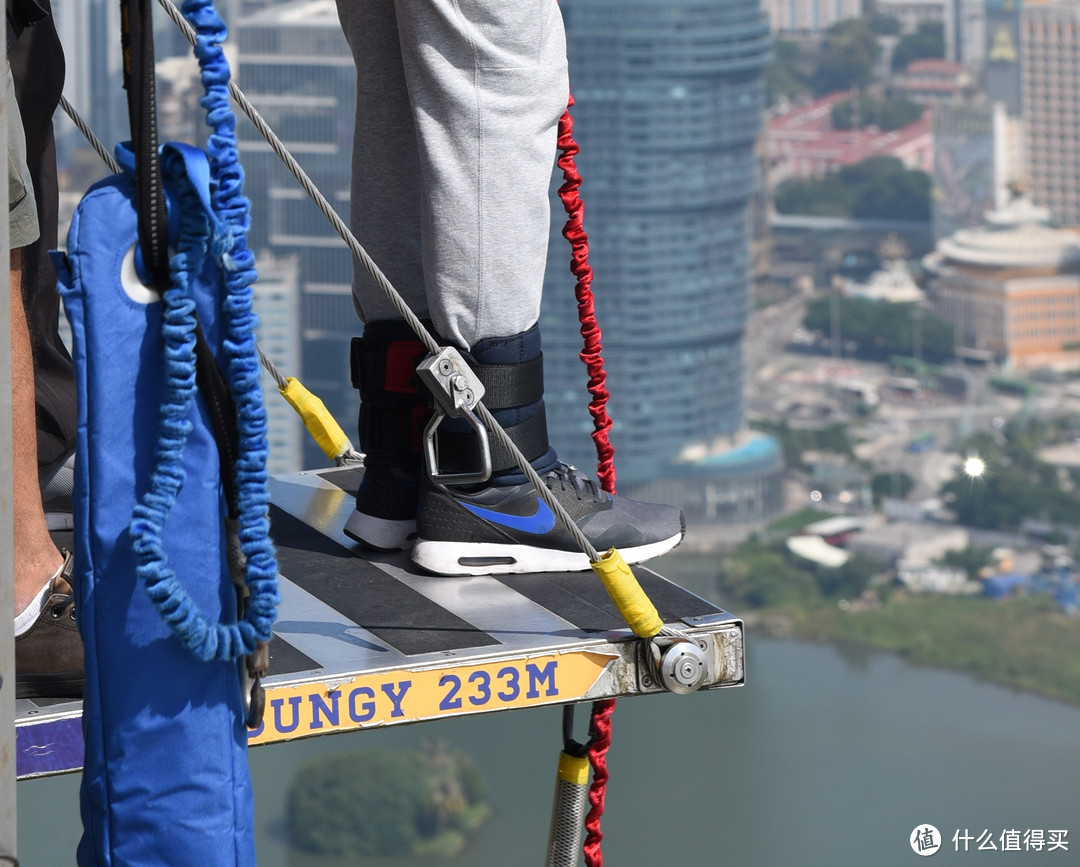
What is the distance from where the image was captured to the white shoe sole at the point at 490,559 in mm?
1266

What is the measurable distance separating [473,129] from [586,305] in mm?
286

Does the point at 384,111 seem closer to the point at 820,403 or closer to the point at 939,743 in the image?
the point at 939,743

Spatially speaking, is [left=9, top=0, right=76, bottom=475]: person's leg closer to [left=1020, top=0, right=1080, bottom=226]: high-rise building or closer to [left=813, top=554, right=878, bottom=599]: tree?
[left=813, top=554, right=878, bottom=599]: tree

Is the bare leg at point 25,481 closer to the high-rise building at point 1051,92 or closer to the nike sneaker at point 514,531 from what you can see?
the nike sneaker at point 514,531

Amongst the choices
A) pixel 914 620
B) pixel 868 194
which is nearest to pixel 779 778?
pixel 914 620

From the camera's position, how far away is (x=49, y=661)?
100 cm

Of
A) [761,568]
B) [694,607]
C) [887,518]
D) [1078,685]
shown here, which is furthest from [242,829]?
[887,518]

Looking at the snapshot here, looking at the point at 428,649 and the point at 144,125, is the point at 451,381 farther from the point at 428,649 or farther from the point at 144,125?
the point at 144,125

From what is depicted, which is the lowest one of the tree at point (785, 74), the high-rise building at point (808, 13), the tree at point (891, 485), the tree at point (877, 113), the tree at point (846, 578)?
the tree at point (846, 578)

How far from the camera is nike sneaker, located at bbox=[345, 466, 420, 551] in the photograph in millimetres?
1332

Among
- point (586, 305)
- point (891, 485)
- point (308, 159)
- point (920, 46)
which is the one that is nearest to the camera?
point (586, 305)

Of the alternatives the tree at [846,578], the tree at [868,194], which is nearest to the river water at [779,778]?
the tree at [846,578]

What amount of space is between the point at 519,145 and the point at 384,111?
0.16m

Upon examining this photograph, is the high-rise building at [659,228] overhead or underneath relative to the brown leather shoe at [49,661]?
underneath
